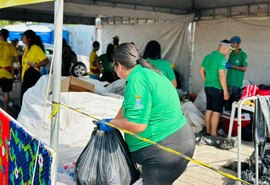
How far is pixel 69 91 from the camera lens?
217 inches

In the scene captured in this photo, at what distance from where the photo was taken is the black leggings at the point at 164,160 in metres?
2.44

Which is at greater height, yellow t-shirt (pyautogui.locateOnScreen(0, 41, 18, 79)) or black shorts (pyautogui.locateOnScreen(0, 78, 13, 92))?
yellow t-shirt (pyautogui.locateOnScreen(0, 41, 18, 79))

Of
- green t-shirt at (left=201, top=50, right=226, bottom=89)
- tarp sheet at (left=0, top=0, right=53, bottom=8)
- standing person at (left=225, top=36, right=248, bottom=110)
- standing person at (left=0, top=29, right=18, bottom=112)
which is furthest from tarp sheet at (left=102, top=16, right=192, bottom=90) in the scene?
tarp sheet at (left=0, top=0, right=53, bottom=8)

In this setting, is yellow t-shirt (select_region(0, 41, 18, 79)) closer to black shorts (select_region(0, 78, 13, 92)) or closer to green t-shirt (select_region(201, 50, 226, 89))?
black shorts (select_region(0, 78, 13, 92))

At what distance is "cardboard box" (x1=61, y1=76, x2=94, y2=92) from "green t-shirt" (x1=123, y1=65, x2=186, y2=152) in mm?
3108

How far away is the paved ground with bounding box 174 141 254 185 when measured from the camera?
13.8 feet

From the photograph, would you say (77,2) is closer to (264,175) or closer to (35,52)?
(35,52)

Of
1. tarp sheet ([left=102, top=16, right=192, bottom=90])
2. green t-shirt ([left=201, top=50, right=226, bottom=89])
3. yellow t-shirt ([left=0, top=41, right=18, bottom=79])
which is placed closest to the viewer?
green t-shirt ([left=201, top=50, right=226, bottom=89])

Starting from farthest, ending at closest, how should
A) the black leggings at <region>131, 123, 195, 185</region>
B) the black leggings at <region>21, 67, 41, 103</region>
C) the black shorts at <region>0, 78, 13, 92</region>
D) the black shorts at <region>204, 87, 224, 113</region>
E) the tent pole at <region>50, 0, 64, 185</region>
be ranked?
the black shorts at <region>0, 78, 13, 92</region> < the black leggings at <region>21, 67, 41, 103</region> < the black shorts at <region>204, 87, 224, 113</region> < the tent pole at <region>50, 0, 64, 185</region> < the black leggings at <region>131, 123, 195, 185</region>

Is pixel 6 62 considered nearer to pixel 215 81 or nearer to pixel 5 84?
pixel 5 84

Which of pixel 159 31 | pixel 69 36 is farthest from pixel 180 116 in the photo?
pixel 69 36

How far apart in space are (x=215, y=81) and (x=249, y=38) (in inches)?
110

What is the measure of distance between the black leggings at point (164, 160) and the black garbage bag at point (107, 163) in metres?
0.14

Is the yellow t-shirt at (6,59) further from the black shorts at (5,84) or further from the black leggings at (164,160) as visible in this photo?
the black leggings at (164,160)
